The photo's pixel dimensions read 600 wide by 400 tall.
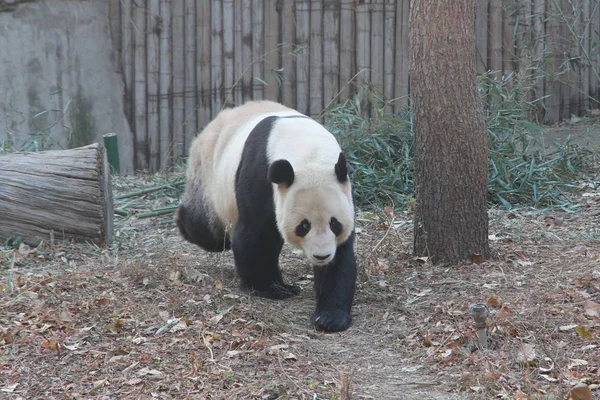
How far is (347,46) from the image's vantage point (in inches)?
344

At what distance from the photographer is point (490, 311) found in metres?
4.26

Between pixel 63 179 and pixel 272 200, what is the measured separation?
73.1 inches

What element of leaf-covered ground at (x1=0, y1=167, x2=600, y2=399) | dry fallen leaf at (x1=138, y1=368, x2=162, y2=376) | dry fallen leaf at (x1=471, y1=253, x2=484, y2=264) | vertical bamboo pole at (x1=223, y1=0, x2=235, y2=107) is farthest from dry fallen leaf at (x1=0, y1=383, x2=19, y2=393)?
vertical bamboo pole at (x1=223, y1=0, x2=235, y2=107)

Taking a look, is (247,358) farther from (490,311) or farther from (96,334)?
(490,311)

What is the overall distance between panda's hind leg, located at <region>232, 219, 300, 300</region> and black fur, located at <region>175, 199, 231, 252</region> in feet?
2.33

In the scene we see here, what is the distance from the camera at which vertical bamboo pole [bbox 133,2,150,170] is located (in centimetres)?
891

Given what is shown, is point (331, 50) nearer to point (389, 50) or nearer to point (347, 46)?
point (347, 46)

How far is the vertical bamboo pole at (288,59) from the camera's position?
8758 mm

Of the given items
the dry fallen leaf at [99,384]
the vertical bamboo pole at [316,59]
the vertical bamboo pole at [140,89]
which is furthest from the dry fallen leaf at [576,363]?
the vertical bamboo pole at [140,89]

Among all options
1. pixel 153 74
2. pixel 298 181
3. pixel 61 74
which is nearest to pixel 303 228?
pixel 298 181

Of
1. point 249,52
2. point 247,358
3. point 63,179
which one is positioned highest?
point 249,52

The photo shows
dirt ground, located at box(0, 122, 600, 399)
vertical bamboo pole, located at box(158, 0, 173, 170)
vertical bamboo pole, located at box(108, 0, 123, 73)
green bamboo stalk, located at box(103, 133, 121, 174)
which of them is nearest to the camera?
Result: dirt ground, located at box(0, 122, 600, 399)

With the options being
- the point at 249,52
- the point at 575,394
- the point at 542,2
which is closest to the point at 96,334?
the point at 575,394

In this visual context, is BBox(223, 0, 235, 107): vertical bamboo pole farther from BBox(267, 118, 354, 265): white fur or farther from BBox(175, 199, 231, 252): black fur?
BBox(267, 118, 354, 265): white fur
